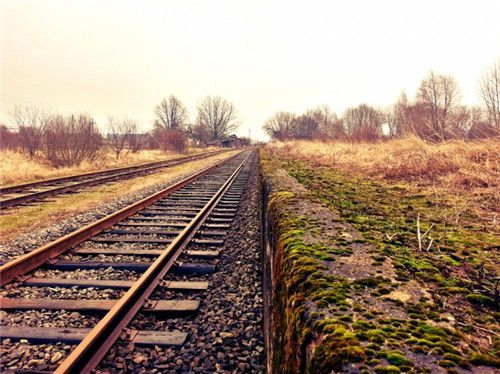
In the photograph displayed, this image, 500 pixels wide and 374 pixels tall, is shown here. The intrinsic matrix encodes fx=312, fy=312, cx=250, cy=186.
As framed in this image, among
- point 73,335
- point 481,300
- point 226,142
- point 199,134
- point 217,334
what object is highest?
point 199,134

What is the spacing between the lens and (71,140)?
63.0 ft

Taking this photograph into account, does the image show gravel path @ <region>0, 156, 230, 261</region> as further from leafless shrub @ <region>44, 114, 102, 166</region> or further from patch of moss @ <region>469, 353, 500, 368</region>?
leafless shrub @ <region>44, 114, 102, 166</region>

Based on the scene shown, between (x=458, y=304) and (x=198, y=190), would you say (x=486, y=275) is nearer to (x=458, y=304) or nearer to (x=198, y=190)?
(x=458, y=304)

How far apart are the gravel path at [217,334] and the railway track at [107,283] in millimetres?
92

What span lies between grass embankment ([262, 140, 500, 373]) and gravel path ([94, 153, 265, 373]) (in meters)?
0.95

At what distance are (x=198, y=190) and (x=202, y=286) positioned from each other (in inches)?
286

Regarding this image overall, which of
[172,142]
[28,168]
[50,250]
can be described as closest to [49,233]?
[50,250]

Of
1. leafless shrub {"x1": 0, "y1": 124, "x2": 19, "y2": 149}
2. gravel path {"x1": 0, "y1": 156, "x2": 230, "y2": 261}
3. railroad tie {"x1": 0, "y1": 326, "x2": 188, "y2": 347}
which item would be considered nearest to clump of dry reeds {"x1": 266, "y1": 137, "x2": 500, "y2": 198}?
railroad tie {"x1": 0, "y1": 326, "x2": 188, "y2": 347}

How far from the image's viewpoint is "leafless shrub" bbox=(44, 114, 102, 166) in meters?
18.7

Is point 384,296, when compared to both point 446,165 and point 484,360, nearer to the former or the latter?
point 484,360

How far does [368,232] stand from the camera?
101 inches

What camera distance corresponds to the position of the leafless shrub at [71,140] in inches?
738

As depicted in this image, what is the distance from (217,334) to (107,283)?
1582mm

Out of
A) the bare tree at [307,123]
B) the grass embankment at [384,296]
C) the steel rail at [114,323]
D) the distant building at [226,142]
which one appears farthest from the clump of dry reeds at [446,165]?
the distant building at [226,142]
